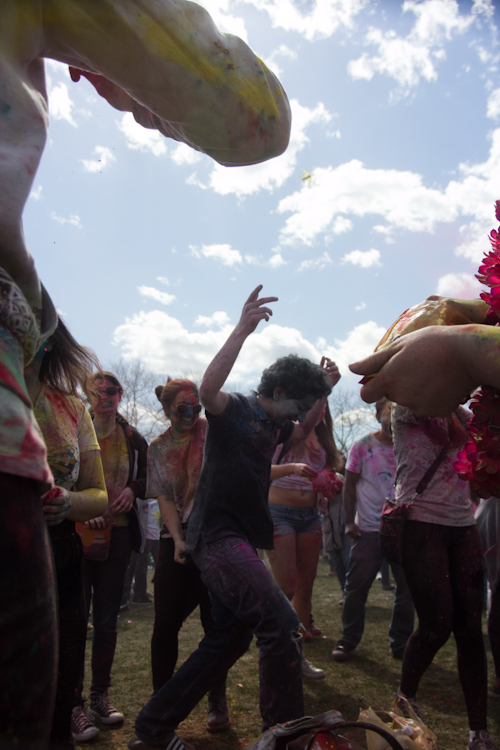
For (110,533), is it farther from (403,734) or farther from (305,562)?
(403,734)

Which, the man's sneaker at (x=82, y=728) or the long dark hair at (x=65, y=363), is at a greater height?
the long dark hair at (x=65, y=363)

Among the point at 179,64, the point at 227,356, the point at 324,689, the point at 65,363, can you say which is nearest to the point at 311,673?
the point at 324,689

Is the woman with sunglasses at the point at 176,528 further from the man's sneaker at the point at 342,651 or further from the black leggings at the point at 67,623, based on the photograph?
the man's sneaker at the point at 342,651

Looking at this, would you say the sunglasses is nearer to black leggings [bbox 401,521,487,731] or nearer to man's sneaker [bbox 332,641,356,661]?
black leggings [bbox 401,521,487,731]

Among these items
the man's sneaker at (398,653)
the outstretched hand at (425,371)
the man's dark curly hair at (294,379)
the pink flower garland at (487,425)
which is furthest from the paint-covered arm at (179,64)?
the man's sneaker at (398,653)

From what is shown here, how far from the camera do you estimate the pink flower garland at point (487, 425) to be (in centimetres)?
184

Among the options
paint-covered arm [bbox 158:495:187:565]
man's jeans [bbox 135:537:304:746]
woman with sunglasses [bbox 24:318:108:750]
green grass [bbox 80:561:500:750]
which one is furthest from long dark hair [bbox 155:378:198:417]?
green grass [bbox 80:561:500:750]

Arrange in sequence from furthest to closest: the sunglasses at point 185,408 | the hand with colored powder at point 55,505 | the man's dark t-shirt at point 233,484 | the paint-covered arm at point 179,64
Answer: the sunglasses at point 185,408
the man's dark t-shirt at point 233,484
the hand with colored powder at point 55,505
the paint-covered arm at point 179,64

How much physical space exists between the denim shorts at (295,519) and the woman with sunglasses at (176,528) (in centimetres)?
117

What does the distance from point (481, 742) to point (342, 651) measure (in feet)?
6.63

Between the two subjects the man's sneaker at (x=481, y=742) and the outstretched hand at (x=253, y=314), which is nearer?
the man's sneaker at (x=481, y=742)

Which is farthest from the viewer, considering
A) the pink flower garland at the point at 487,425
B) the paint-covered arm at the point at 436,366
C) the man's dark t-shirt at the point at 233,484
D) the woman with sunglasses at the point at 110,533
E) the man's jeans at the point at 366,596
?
the man's jeans at the point at 366,596

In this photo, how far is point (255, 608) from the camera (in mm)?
2545

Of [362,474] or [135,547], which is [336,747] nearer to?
[135,547]
